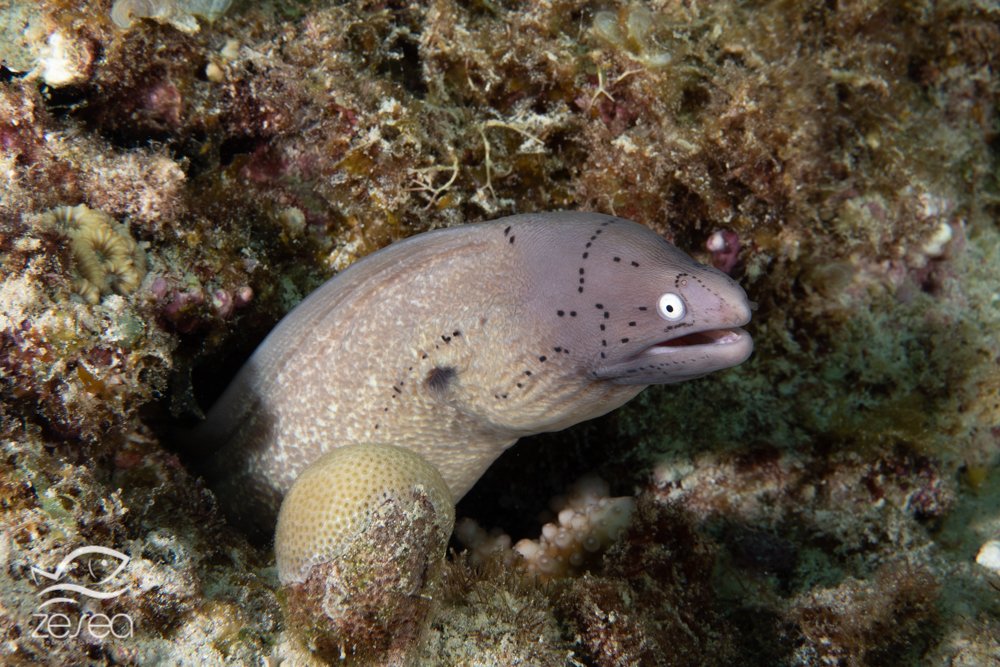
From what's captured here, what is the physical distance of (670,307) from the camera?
236 centimetres

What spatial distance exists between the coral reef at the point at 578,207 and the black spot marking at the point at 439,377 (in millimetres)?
836

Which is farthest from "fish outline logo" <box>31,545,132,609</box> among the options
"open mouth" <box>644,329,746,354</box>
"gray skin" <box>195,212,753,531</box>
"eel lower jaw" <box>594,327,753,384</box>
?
"open mouth" <box>644,329,746,354</box>

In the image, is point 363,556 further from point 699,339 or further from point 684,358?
point 699,339

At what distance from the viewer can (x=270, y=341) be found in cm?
313

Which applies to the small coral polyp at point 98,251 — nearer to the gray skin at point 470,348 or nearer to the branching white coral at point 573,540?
the gray skin at point 470,348

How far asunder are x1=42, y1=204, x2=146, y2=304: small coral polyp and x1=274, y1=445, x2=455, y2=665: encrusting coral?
47.2 inches

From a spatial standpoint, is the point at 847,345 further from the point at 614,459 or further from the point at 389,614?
the point at 389,614

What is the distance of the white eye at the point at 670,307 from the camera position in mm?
2350

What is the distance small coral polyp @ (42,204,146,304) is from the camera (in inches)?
93.5

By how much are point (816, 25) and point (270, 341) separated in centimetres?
343

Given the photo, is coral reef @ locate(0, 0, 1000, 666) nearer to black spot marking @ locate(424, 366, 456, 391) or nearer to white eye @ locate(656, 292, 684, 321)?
black spot marking @ locate(424, 366, 456, 391)

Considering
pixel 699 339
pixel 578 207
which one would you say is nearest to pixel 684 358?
pixel 699 339

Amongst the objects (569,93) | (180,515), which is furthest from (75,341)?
(569,93)

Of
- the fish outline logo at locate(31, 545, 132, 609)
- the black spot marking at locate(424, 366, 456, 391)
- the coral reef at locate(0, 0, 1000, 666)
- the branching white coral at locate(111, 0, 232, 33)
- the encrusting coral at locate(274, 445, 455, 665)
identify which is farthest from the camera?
the black spot marking at locate(424, 366, 456, 391)
